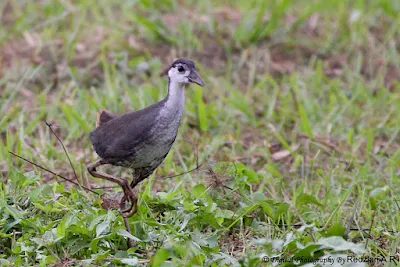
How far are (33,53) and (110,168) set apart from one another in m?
1.98

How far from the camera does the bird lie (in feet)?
13.3

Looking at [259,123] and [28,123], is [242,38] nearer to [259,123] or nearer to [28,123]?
[259,123]

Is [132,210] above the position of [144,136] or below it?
below

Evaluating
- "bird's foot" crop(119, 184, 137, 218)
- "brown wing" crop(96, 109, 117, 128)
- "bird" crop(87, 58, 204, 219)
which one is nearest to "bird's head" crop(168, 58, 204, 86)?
"bird" crop(87, 58, 204, 219)

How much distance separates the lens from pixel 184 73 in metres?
4.25

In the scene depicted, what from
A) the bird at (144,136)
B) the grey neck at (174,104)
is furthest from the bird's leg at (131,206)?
the grey neck at (174,104)

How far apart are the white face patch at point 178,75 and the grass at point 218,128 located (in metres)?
0.60

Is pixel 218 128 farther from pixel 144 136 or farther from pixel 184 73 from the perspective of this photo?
pixel 144 136

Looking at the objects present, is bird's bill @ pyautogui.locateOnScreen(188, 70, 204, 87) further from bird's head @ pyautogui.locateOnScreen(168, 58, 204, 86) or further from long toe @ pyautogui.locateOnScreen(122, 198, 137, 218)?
long toe @ pyautogui.locateOnScreen(122, 198, 137, 218)

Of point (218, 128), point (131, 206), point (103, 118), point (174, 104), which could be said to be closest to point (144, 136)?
point (174, 104)

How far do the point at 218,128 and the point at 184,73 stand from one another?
183 centimetres

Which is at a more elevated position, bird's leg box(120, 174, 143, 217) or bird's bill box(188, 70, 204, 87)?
bird's bill box(188, 70, 204, 87)

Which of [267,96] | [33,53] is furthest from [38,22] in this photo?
[267,96]

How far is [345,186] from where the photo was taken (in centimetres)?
510
